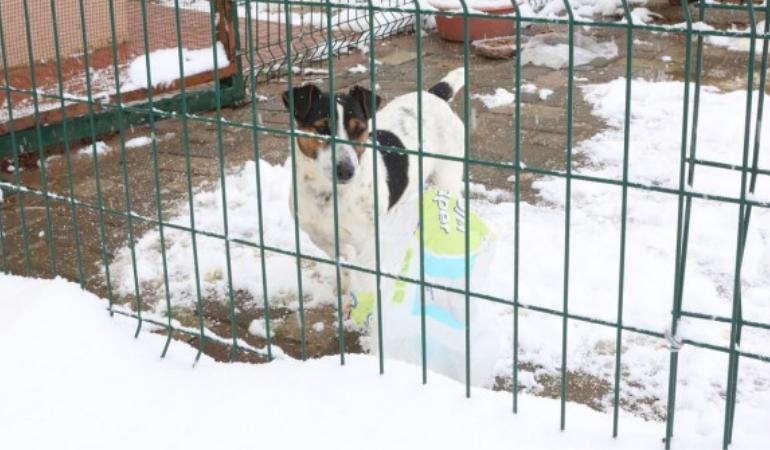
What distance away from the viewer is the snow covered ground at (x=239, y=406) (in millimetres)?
2537

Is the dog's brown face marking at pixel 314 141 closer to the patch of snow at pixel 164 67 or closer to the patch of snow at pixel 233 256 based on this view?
the patch of snow at pixel 233 256

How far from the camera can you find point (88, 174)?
20.2ft

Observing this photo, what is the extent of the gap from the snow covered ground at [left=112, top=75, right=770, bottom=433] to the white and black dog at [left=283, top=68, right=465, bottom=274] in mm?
361

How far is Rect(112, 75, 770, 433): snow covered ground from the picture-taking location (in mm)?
3451

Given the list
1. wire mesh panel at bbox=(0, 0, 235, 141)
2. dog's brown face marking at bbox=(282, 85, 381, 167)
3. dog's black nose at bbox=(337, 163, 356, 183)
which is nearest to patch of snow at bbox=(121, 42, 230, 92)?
wire mesh panel at bbox=(0, 0, 235, 141)

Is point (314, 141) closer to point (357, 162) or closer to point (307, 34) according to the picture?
point (357, 162)

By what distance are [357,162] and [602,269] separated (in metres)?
1.33

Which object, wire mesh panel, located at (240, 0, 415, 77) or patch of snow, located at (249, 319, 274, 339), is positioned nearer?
patch of snow, located at (249, 319, 274, 339)

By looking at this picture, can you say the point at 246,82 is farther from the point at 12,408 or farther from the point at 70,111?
the point at 12,408

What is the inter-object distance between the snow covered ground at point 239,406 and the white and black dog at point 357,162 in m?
0.92

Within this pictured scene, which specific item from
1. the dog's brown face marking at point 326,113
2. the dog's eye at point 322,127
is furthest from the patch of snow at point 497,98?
the dog's eye at point 322,127

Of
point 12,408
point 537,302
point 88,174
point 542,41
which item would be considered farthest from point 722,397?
point 542,41

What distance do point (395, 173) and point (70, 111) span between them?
2.93m

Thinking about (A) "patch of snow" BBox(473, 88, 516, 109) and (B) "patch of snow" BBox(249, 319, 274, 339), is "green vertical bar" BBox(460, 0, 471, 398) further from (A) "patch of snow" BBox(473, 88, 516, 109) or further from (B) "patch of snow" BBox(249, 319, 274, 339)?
(A) "patch of snow" BBox(473, 88, 516, 109)
